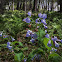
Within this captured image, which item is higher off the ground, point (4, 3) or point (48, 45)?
point (4, 3)

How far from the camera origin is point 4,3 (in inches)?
255

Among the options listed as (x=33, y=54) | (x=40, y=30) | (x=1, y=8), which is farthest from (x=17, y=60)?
(x=1, y=8)

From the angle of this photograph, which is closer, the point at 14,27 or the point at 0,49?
the point at 0,49

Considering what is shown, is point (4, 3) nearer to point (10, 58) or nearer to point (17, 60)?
point (10, 58)

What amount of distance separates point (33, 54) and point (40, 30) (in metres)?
0.37

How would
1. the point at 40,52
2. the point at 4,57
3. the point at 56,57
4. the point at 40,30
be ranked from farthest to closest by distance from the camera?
1. the point at 4,57
2. the point at 40,30
3. the point at 40,52
4. the point at 56,57

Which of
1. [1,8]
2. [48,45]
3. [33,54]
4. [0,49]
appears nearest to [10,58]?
[0,49]

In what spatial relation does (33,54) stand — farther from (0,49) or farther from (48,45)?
(0,49)

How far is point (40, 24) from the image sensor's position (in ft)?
4.72

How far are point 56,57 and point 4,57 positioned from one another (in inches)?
47.0

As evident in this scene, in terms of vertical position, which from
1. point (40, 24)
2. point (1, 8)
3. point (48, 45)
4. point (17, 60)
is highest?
point (1, 8)

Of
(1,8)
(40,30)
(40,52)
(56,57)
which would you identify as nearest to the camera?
(56,57)

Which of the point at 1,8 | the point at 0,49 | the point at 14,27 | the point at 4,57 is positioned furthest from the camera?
the point at 1,8

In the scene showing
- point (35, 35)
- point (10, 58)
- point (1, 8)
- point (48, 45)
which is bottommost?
point (10, 58)
